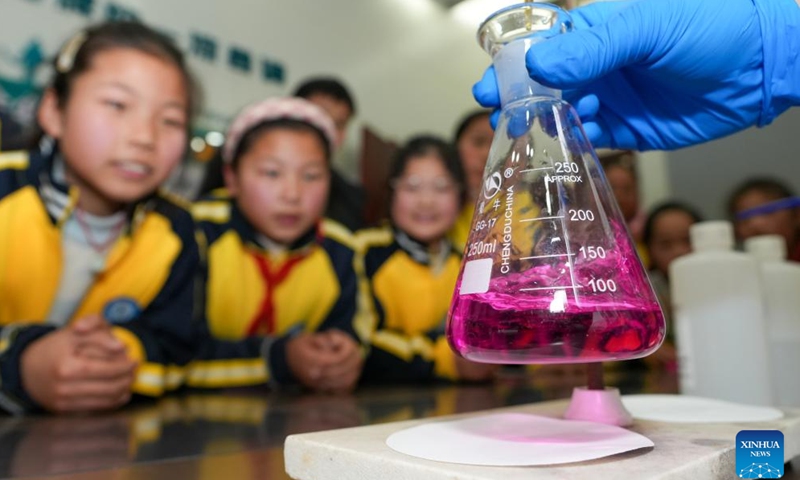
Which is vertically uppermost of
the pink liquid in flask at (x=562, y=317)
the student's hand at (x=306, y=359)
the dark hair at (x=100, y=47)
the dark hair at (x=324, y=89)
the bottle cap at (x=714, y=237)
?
the dark hair at (x=324, y=89)

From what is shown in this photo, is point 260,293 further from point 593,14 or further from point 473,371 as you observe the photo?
point 593,14

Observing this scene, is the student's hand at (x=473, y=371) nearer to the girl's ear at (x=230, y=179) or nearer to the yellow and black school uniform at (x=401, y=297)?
the yellow and black school uniform at (x=401, y=297)

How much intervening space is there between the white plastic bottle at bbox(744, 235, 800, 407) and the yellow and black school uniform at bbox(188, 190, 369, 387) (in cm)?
83

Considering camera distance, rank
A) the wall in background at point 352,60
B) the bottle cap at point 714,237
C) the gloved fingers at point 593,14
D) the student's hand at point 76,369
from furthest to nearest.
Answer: the wall in background at point 352,60 < the student's hand at point 76,369 < the bottle cap at point 714,237 < the gloved fingers at point 593,14

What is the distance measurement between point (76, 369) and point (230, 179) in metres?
0.64

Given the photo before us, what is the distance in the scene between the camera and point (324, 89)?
1.59 metres

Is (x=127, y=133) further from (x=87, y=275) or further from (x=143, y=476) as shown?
(x=143, y=476)

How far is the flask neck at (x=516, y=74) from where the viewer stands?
1.28 feet

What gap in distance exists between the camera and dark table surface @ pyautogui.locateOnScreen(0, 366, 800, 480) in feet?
1.44

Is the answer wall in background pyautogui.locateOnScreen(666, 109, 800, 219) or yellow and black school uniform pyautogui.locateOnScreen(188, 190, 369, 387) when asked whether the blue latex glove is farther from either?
wall in background pyautogui.locateOnScreen(666, 109, 800, 219)

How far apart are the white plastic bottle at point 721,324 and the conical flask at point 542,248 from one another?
1.09ft

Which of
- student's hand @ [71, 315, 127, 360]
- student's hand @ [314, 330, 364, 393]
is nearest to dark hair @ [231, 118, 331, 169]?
student's hand @ [314, 330, 364, 393]

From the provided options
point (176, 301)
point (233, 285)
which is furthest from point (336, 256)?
point (176, 301)

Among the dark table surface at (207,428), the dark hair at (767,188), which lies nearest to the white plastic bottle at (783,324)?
the dark table surface at (207,428)
